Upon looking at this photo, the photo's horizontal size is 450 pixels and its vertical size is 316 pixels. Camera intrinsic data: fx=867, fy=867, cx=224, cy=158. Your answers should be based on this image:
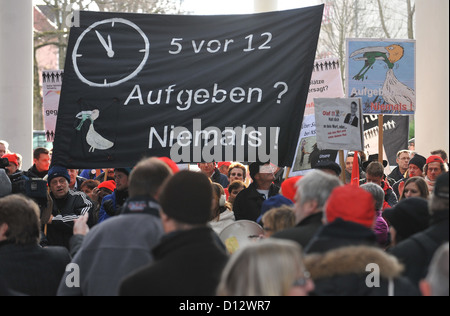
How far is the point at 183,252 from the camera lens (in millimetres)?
4066

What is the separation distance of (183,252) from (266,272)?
28.3 inches

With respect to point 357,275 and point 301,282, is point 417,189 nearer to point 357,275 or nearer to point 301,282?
point 357,275

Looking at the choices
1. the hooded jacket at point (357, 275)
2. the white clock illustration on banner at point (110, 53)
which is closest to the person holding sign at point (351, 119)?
the white clock illustration on banner at point (110, 53)

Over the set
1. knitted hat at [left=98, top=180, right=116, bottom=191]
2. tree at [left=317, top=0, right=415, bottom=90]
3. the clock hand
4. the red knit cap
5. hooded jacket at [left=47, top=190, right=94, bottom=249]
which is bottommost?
hooded jacket at [left=47, top=190, right=94, bottom=249]

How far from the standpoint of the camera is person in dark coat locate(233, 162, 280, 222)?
8.42m

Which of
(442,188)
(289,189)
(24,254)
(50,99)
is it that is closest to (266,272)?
(442,188)

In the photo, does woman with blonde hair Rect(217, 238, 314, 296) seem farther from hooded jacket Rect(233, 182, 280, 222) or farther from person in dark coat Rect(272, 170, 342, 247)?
hooded jacket Rect(233, 182, 280, 222)

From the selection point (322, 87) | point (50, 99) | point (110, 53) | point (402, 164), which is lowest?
point (402, 164)

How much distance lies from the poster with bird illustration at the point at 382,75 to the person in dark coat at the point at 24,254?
7544mm

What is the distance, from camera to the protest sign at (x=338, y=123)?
9047mm

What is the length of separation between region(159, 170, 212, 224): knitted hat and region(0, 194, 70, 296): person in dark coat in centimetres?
146

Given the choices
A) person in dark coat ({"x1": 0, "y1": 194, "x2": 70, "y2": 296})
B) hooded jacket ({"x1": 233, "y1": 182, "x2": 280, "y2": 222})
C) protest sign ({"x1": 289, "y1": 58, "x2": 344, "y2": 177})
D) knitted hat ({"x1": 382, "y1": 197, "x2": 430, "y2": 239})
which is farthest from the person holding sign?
person in dark coat ({"x1": 0, "y1": 194, "x2": 70, "y2": 296})

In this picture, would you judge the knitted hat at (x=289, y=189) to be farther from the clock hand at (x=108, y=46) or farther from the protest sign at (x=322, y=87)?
the protest sign at (x=322, y=87)
